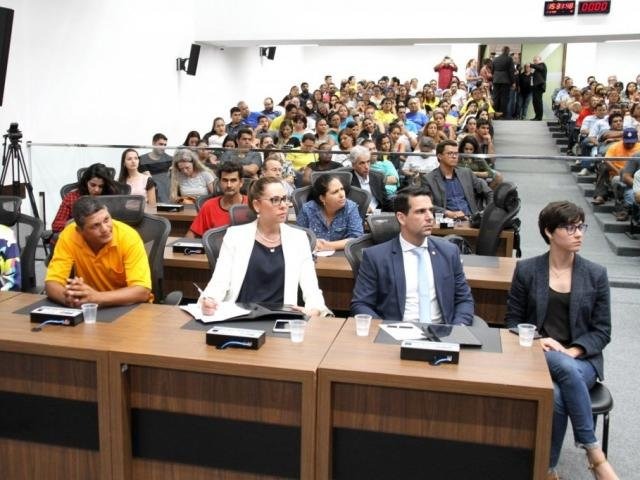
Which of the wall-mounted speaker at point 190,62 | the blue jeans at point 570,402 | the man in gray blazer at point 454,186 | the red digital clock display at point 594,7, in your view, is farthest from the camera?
the wall-mounted speaker at point 190,62

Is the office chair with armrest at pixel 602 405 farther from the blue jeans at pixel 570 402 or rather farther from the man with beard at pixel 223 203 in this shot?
the man with beard at pixel 223 203

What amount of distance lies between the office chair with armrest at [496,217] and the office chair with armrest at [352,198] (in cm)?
91

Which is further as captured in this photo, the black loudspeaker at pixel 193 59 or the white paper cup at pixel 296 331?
the black loudspeaker at pixel 193 59

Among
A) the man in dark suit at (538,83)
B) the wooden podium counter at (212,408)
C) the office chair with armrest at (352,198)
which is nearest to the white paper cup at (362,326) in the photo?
the wooden podium counter at (212,408)

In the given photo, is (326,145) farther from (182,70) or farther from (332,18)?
(182,70)

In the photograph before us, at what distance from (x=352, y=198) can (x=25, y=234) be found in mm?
2371

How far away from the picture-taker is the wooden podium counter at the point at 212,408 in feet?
7.29

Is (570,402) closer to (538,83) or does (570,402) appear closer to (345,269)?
(345,269)

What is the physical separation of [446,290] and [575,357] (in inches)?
23.9

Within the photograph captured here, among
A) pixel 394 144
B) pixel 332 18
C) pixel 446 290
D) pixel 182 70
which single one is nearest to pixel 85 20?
pixel 182 70

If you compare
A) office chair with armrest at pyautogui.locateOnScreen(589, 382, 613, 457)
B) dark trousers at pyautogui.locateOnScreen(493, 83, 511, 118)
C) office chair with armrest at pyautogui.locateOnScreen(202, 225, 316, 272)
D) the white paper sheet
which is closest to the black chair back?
office chair with armrest at pyautogui.locateOnScreen(202, 225, 316, 272)

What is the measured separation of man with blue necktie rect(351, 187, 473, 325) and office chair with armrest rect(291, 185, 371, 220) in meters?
1.88

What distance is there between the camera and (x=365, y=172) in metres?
6.23

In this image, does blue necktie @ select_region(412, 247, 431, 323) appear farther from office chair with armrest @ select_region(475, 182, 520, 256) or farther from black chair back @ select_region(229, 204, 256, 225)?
office chair with armrest @ select_region(475, 182, 520, 256)
